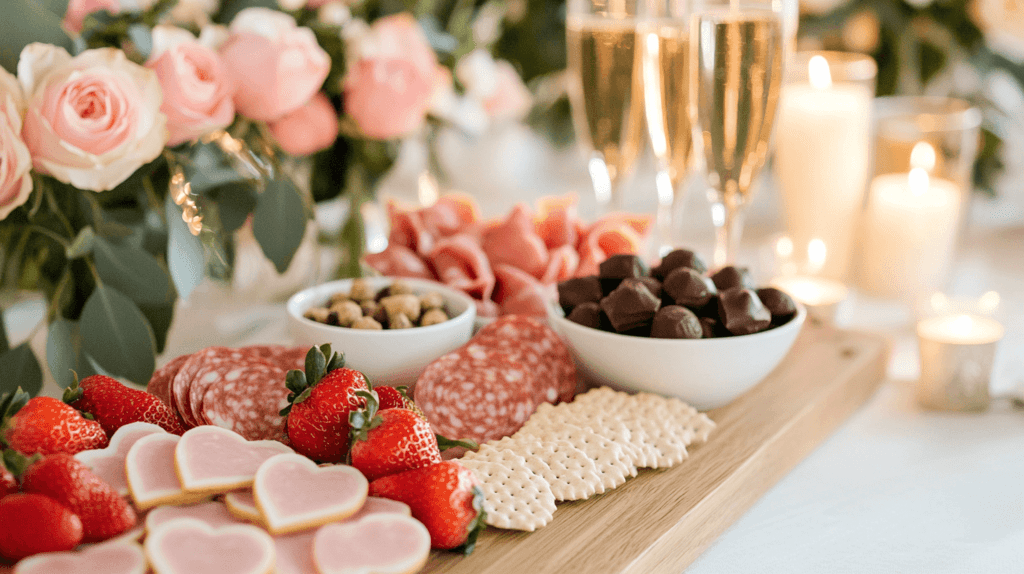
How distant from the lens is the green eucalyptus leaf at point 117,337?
0.81 meters

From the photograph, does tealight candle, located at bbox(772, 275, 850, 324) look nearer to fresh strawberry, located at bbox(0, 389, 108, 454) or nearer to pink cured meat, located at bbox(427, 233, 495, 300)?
pink cured meat, located at bbox(427, 233, 495, 300)

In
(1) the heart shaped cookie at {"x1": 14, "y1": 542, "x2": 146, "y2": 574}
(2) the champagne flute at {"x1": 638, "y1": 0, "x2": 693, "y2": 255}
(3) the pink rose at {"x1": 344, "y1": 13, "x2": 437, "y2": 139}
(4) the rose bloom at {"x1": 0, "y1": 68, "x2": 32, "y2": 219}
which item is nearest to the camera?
(1) the heart shaped cookie at {"x1": 14, "y1": 542, "x2": 146, "y2": 574}

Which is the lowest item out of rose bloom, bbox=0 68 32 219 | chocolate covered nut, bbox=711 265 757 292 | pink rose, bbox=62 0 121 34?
chocolate covered nut, bbox=711 265 757 292

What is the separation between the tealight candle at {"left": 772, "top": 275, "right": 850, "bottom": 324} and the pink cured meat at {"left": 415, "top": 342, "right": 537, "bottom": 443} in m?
0.41

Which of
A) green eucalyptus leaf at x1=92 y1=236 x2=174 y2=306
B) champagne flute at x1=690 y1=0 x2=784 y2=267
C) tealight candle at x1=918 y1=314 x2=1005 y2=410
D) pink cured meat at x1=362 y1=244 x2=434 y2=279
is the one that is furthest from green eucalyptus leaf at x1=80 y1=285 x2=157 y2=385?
tealight candle at x1=918 y1=314 x2=1005 y2=410

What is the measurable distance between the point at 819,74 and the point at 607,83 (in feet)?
1.36

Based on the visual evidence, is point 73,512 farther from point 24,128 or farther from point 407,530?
point 24,128

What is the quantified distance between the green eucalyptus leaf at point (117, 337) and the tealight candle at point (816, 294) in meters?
0.68

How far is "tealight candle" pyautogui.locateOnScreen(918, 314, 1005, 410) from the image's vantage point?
0.87 metres

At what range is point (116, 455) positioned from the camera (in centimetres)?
59

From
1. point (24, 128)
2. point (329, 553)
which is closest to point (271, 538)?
point (329, 553)

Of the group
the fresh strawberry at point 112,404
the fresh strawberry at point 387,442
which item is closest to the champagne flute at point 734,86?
the fresh strawberry at point 387,442

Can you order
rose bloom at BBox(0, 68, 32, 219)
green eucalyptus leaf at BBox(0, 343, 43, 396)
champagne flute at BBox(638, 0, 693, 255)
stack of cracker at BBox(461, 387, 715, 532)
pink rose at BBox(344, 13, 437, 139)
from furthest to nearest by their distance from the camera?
1. pink rose at BBox(344, 13, 437, 139)
2. champagne flute at BBox(638, 0, 693, 255)
3. green eucalyptus leaf at BBox(0, 343, 43, 396)
4. rose bloom at BBox(0, 68, 32, 219)
5. stack of cracker at BBox(461, 387, 715, 532)

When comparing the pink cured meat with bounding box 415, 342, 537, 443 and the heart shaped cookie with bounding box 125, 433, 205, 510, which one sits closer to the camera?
the heart shaped cookie with bounding box 125, 433, 205, 510
